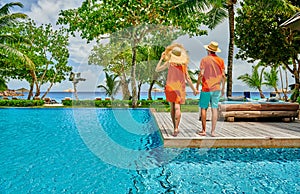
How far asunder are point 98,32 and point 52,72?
11235 mm

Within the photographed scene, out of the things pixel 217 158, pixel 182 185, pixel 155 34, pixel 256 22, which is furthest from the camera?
pixel 256 22

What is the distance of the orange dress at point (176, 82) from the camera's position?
16.4 ft

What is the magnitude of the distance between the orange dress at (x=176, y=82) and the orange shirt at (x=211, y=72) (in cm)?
36

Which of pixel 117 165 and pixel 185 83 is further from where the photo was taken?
pixel 185 83

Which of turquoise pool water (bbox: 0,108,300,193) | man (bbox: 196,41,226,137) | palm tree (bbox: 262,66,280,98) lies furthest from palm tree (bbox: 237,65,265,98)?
man (bbox: 196,41,226,137)

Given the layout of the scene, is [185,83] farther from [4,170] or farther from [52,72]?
[52,72]

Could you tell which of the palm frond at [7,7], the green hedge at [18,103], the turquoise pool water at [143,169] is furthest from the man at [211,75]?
the green hedge at [18,103]

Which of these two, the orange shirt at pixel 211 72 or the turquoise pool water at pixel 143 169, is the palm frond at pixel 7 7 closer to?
the turquoise pool water at pixel 143 169

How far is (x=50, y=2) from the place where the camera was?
67.5 feet

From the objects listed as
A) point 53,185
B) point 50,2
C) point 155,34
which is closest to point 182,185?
point 53,185

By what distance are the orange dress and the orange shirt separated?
14.3 inches

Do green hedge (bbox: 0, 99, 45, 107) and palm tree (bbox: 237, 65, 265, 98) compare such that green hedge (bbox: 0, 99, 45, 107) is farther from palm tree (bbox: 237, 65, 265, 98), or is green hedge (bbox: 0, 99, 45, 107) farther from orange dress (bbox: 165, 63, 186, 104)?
orange dress (bbox: 165, 63, 186, 104)

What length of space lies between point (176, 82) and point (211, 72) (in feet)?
2.12

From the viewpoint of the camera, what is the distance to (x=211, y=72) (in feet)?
16.5
